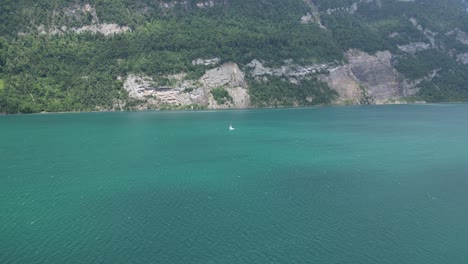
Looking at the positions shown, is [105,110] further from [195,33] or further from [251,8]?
[251,8]

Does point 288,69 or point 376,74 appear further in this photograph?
point 376,74

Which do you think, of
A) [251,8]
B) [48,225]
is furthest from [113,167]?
[251,8]

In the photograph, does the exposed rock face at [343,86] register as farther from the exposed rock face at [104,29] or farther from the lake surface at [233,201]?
the lake surface at [233,201]

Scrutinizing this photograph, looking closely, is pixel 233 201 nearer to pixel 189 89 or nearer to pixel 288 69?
pixel 189 89

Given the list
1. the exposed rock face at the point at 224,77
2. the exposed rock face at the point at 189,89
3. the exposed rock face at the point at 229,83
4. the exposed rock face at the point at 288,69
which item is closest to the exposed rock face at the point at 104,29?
the exposed rock face at the point at 189,89

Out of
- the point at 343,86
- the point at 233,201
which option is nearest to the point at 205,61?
the point at 343,86

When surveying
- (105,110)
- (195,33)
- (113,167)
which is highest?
(195,33)

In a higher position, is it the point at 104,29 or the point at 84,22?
the point at 84,22
